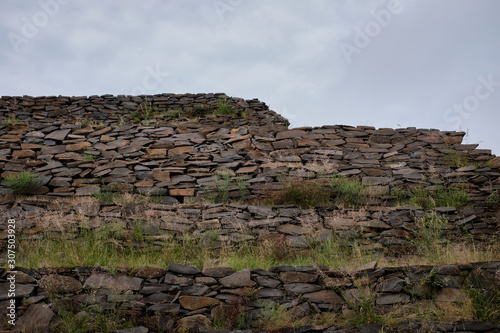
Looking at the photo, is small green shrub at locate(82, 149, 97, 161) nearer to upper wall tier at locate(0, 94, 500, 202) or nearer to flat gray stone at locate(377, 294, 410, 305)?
upper wall tier at locate(0, 94, 500, 202)

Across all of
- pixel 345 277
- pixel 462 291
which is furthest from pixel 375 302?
pixel 462 291

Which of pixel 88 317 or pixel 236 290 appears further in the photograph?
pixel 236 290

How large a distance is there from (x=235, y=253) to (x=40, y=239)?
269 cm

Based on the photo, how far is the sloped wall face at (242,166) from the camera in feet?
19.9

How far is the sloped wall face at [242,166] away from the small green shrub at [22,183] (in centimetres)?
10

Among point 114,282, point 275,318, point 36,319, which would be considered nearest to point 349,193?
point 275,318

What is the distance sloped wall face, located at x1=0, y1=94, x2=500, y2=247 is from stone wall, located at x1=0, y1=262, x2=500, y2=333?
1.41 metres

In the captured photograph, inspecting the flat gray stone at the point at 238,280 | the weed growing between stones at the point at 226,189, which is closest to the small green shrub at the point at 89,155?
the weed growing between stones at the point at 226,189

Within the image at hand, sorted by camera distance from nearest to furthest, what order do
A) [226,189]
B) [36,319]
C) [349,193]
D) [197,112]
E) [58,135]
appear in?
[36,319]
[349,193]
[226,189]
[58,135]
[197,112]

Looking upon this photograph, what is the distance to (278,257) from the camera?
5.40 m

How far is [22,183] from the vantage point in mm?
7039

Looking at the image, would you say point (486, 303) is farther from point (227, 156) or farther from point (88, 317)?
point (227, 156)

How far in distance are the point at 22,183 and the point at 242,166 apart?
12.9 feet

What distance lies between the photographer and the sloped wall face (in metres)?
6.05
